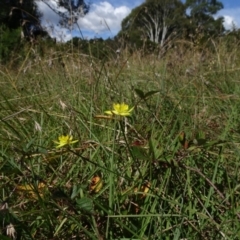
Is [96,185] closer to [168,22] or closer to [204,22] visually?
[204,22]

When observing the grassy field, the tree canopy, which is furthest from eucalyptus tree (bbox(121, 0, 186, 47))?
the grassy field

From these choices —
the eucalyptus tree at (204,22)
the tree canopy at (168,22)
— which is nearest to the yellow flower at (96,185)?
the tree canopy at (168,22)

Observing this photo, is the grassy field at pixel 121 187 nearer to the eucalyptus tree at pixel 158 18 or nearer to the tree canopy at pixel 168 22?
the tree canopy at pixel 168 22

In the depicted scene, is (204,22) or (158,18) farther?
(158,18)

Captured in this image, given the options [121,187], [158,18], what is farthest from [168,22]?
[121,187]

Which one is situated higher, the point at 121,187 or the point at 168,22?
the point at 168,22

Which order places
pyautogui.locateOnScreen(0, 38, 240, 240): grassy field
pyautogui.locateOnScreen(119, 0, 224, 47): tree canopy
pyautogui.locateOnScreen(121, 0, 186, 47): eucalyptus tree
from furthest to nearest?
pyautogui.locateOnScreen(121, 0, 186, 47): eucalyptus tree
pyautogui.locateOnScreen(119, 0, 224, 47): tree canopy
pyautogui.locateOnScreen(0, 38, 240, 240): grassy field

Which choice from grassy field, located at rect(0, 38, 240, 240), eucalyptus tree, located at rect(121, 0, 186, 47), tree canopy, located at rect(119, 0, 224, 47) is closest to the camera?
grassy field, located at rect(0, 38, 240, 240)

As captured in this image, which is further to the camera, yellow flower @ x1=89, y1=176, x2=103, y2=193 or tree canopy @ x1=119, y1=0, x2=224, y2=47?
tree canopy @ x1=119, y1=0, x2=224, y2=47

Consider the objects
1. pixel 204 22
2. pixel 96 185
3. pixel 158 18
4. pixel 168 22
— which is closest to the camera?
pixel 96 185

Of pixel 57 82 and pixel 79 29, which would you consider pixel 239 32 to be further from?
pixel 79 29

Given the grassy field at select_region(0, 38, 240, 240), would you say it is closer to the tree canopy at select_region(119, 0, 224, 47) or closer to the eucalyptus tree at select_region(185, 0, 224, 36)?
the tree canopy at select_region(119, 0, 224, 47)

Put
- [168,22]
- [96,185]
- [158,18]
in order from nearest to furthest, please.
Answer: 1. [96,185]
2. [168,22]
3. [158,18]

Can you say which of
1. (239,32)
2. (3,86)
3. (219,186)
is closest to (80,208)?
(219,186)
